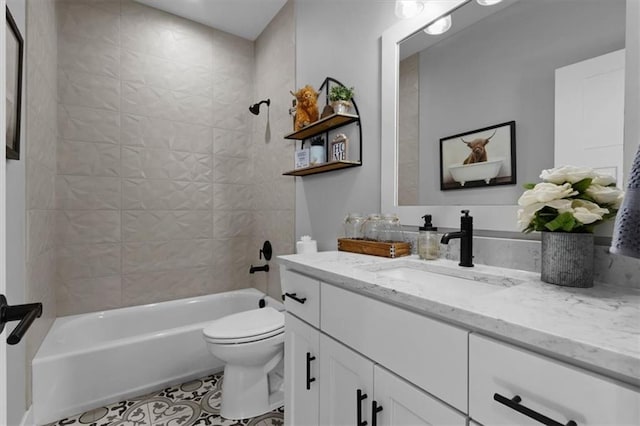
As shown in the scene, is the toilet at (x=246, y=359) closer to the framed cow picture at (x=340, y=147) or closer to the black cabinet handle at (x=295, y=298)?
the black cabinet handle at (x=295, y=298)

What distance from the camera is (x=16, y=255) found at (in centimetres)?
134

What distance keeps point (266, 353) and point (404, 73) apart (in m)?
1.61

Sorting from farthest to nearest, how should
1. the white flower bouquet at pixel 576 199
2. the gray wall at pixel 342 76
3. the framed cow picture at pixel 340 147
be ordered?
1. the framed cow picture at pixel 340 147
2. the gray wall at pixel 342 76
3. the white flower bouquet at pixel 576 199

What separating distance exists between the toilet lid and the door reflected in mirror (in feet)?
3.31

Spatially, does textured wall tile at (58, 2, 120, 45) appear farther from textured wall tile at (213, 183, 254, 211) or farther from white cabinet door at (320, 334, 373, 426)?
white cabinet door at (320, 334, 373, 426)

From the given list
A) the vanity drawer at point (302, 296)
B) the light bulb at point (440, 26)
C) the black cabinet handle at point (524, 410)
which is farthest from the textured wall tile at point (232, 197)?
the black cabinet handle at point (524, 410)

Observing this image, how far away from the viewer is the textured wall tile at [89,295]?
85.2 inches

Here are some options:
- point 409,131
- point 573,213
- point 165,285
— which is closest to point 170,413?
point 165,285

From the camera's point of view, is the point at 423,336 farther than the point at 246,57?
No

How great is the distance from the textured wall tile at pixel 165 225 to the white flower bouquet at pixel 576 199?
240cm

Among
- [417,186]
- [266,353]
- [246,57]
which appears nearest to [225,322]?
[266,353]

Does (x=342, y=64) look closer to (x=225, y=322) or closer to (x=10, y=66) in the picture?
(x=10, y=66)

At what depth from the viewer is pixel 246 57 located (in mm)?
2896

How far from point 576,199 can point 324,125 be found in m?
1.31
